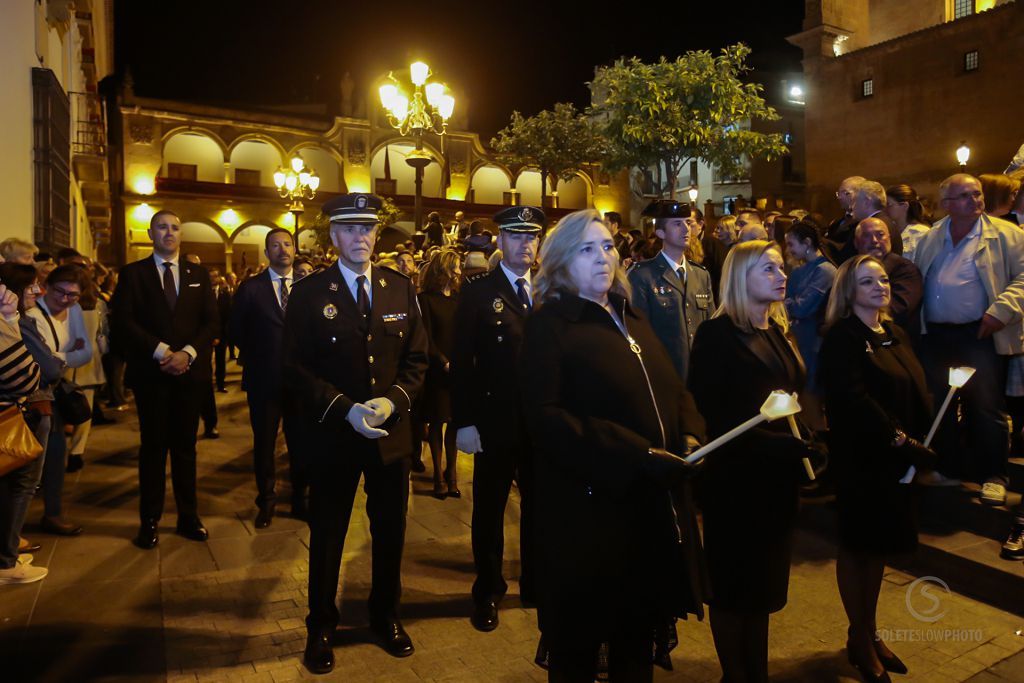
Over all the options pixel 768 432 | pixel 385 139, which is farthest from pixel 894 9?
pixel 768 432

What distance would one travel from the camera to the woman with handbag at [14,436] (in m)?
4.41

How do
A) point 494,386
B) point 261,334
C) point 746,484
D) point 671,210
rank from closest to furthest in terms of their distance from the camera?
point 746,484 < point 494,386 < point 671,210 < point 261,334

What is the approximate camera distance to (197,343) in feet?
18.6

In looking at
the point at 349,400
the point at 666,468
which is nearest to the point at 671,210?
the point at 349,400

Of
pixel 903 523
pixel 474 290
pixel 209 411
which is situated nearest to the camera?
pixel 903 523

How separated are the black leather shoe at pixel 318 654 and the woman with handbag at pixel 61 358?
2912 mm

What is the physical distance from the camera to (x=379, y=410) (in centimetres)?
380

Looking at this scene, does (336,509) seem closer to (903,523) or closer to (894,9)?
(903,523)

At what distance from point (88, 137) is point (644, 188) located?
31.9 metres

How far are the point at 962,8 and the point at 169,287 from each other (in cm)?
3056

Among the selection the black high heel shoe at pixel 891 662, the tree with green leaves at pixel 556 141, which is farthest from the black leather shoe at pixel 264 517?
the tree with green leaves at pixel 556 141

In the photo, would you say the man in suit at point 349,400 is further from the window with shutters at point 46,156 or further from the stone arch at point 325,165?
the stone arch at point 325,165

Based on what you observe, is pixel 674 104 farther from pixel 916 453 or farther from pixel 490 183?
pixel 490 183

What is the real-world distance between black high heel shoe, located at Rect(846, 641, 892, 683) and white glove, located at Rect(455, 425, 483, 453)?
2.22 m
